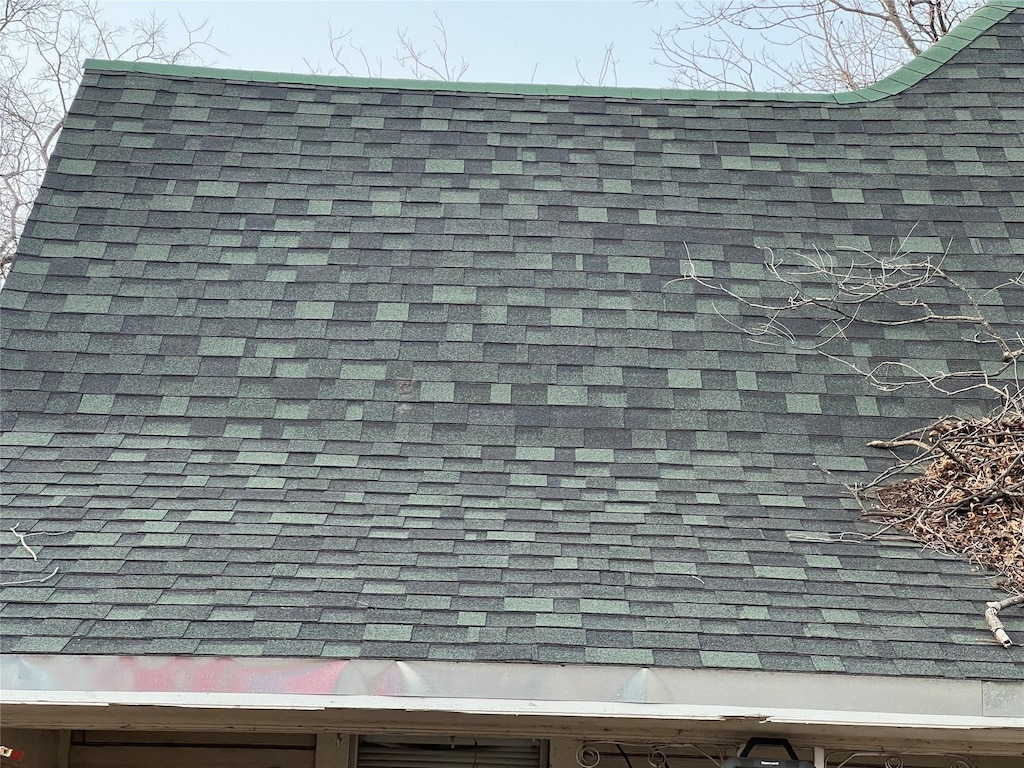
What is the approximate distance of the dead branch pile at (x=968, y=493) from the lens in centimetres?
388

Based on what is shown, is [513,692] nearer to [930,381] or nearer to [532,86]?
[930,381]

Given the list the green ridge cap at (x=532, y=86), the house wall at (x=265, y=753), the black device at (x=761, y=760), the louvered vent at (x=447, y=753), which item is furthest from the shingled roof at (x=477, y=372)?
the louvered vent at (x=447, y=753)

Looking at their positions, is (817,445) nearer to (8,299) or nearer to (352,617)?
(352,617)

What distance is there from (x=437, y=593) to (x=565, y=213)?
2.55m

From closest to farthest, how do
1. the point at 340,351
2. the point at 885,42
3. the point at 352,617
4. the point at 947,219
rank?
1. the point at 352,617
2. the point at 340,351
3. the point at 947,219
4. the point at 885,42

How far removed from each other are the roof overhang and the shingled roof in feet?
0.17

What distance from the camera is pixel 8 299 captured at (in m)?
4.86

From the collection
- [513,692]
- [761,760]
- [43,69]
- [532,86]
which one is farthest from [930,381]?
[43,69]

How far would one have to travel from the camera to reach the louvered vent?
3998 millimetres

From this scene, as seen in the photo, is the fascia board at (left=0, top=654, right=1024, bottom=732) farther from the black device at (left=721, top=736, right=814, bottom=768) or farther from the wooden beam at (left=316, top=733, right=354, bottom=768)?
the wooden beam at (left=316, top=733, right=354, bottom=768)

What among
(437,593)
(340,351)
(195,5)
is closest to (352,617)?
(437,593)

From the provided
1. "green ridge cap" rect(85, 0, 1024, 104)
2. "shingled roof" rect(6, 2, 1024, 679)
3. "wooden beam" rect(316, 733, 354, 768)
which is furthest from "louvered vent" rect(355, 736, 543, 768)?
"green ridge cap" rect(85, 0, 1024, 104)

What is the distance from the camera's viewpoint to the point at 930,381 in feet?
15.1

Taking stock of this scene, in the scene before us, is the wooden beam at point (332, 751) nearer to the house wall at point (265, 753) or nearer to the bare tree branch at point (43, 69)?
the house wall at point (265, 753)
